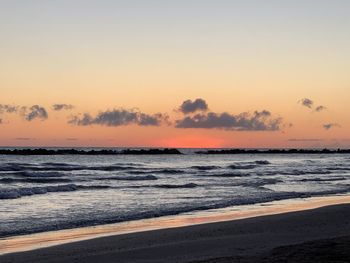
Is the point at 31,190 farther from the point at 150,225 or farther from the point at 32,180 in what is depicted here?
the point at 150,225

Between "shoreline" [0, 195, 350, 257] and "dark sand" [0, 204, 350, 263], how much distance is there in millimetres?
555

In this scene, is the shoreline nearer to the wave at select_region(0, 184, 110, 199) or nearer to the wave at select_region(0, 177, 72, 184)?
the wave at select_region(0, 184, 110, 199)

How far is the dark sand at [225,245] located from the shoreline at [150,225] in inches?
21.9

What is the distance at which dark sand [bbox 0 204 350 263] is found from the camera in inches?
424

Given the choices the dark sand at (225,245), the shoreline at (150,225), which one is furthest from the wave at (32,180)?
the dark sand at (225,245)

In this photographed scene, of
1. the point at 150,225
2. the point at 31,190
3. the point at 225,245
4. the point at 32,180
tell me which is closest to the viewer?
the point at 225,245

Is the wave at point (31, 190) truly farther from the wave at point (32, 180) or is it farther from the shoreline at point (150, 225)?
the shoreline at point (150, 225)

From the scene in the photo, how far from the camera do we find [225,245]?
13.2 metres

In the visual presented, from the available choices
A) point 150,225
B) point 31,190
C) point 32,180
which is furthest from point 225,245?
point 32,180

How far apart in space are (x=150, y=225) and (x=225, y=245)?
4.68 m

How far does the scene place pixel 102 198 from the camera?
26.1 meters

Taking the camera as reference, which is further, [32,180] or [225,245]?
[32,180]

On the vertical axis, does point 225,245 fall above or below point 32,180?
above

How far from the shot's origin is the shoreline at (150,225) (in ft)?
45.4
